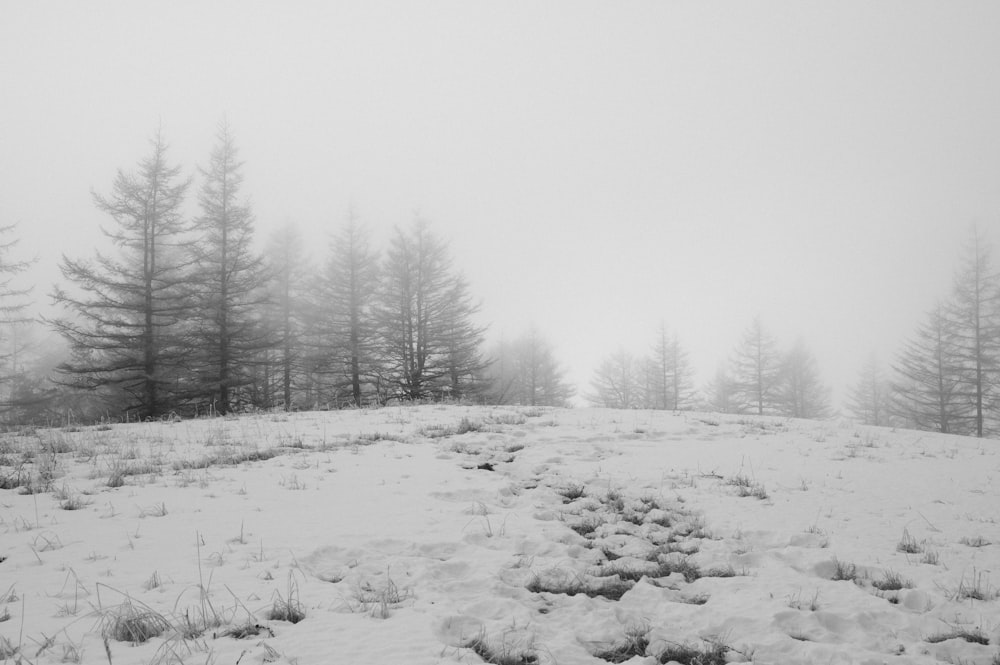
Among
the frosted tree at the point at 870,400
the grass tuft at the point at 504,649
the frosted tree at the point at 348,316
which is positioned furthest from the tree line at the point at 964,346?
the grass tuft at the point at 504,649

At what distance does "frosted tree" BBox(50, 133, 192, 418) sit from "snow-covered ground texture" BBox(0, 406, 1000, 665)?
42.0 feet

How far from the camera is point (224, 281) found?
21.7 meters

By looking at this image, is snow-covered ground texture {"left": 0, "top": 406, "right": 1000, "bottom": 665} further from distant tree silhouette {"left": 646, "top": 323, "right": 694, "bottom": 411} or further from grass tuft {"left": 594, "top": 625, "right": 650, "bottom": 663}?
distant tree silhouette {"left": 646, "top": 323, "right": 694, "bottom": 411}


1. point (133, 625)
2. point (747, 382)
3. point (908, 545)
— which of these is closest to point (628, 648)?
point (133, 625)

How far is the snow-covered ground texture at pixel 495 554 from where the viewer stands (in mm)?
2955

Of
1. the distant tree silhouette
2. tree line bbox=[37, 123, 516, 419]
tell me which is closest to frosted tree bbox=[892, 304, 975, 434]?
the distant tree silhouette

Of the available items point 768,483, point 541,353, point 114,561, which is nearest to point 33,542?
point 114,561

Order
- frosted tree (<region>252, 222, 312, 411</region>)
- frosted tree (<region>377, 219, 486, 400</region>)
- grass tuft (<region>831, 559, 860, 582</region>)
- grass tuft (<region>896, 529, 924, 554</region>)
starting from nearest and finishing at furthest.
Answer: grass tuft (<region>831, 559, 860, 582</region>) → grass tuft (<region>896, 529, 924, 554</region>) → frosted tree (<region>252, 222, 312, 411</region>) → frosted tree (<region>377, 219, 486, 400</region>)

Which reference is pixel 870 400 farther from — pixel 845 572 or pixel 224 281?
pixel 224 281

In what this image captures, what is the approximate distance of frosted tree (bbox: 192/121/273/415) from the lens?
21375 millimetres

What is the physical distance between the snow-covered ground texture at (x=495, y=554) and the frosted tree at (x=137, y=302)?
42.0ft

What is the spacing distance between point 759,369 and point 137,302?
41.5m

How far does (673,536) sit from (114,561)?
502 cm

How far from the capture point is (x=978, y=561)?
4359mm
